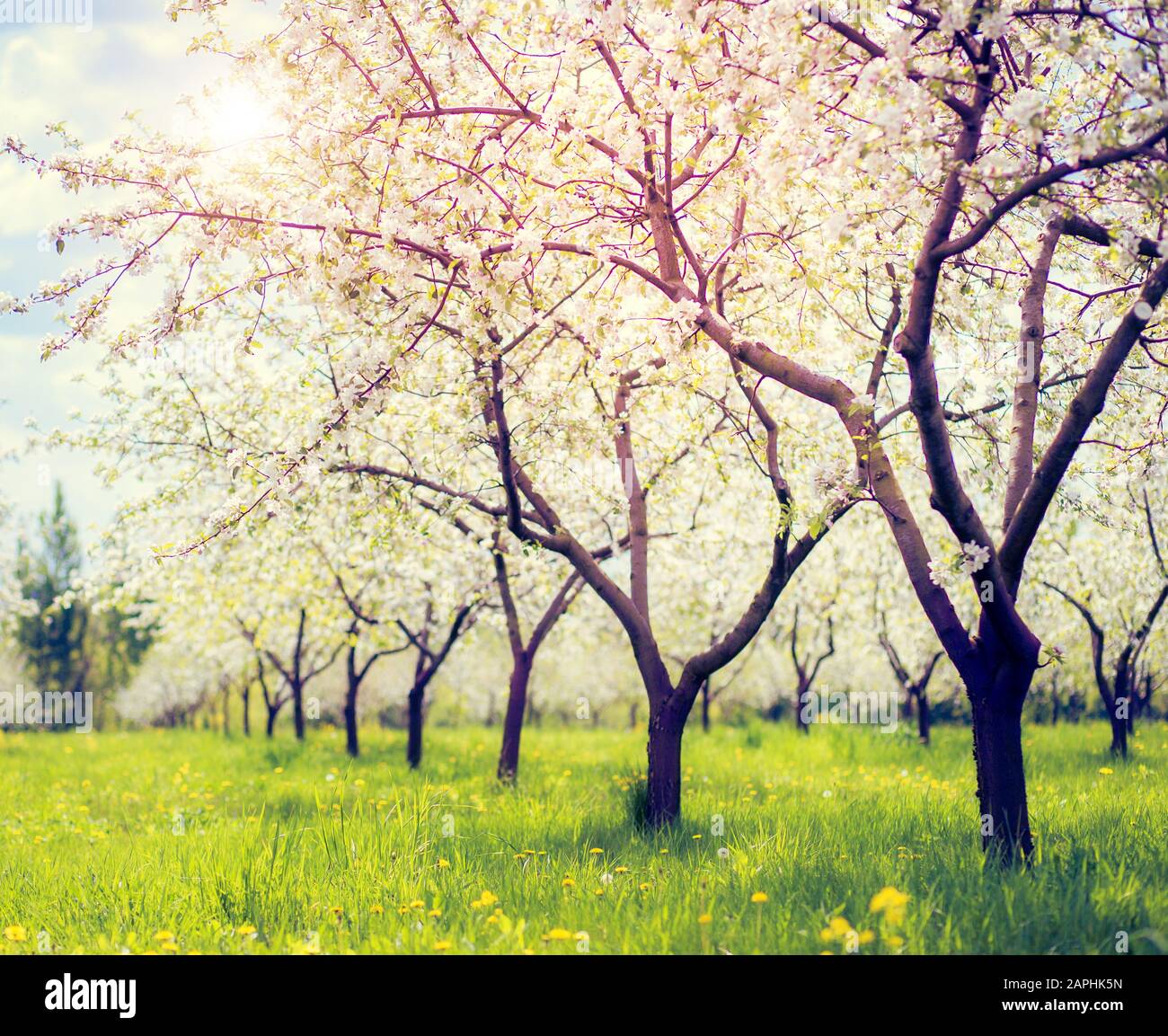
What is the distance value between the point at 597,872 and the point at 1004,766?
2.87 m

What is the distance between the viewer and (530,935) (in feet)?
16.1

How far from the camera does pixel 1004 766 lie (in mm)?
5906

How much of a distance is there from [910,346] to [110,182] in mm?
5329

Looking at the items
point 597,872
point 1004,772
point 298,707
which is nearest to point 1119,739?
point 1004,772

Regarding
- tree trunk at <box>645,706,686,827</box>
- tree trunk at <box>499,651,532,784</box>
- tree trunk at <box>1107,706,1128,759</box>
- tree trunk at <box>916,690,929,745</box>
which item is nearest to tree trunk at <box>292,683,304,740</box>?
tree trunk at <box>499,651,532,784</box>

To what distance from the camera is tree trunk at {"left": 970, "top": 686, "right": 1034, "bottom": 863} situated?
587 cm

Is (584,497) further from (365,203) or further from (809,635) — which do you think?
(809,635)

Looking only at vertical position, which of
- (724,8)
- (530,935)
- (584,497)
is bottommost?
(530,935)

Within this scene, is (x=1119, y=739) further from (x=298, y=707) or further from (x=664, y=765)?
(x=298, y=707)

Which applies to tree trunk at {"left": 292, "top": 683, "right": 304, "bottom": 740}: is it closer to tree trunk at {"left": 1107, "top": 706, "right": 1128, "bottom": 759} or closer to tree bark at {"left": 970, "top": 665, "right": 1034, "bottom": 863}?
tree trunk at {"left": 1107, "top": 706, "right": 1128, "bottom": 759}

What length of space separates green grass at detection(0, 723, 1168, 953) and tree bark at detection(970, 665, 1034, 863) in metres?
0.29

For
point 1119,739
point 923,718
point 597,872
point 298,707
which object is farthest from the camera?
point 298,707

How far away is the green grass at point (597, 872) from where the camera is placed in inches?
185
